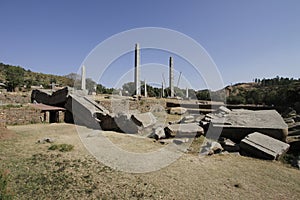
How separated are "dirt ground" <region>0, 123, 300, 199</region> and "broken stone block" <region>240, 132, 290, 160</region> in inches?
13.4

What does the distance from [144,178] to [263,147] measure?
4.44m

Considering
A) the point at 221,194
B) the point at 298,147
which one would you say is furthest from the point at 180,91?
the point at 221,194

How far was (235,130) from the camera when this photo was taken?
27.6 ft

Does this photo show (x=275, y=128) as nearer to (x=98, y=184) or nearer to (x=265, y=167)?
(x=265, y=167)

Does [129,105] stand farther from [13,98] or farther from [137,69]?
[13,98]

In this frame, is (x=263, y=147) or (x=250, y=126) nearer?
(x=263, y=147)

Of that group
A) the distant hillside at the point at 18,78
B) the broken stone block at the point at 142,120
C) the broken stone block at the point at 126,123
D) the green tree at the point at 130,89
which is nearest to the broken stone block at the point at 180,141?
the broken stone block at the point at 142,120

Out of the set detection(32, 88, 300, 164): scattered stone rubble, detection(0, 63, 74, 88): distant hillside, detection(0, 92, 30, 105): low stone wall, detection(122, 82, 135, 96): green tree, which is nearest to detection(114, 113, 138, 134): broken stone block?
detection(32, 88, 300, 164): scattered stone rubble

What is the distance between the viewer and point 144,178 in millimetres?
4836

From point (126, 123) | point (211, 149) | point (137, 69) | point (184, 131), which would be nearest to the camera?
point (211, 149)

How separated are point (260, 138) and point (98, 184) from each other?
19.5 feet

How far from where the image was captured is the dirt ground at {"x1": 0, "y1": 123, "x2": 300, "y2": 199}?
4.00 m

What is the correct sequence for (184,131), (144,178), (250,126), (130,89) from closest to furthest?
(144,178), (250,126), (184,131), (130,89)

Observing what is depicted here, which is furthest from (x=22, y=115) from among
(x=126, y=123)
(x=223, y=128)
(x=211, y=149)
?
(x=223, y=128)
